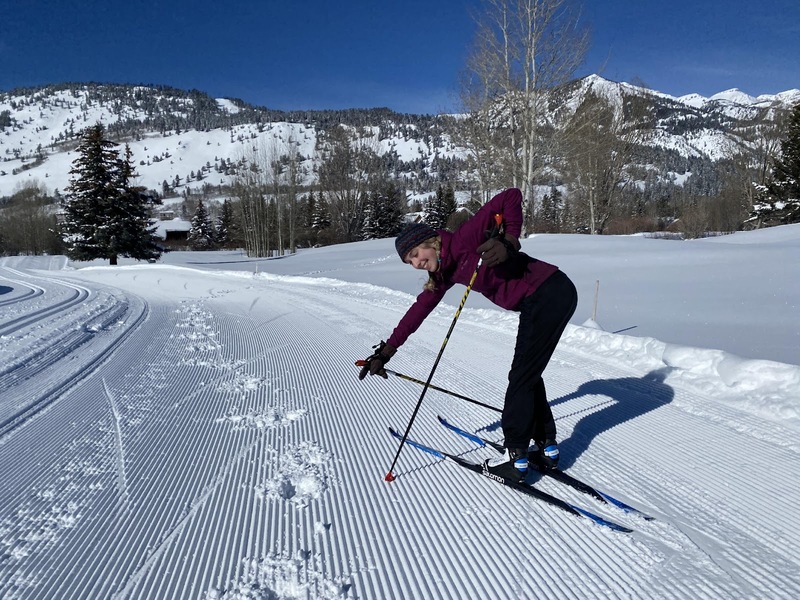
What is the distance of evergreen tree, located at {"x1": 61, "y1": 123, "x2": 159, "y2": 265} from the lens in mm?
32281

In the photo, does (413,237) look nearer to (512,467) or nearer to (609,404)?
(512,467)

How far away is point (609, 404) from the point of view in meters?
4.26

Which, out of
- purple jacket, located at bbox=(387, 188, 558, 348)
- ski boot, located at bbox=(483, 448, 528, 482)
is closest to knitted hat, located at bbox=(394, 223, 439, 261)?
purple jacket, located at bbox=(387, 188, 558, 348)

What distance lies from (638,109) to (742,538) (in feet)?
94.0

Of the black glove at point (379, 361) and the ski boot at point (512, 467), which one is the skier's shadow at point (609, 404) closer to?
the ski boot at point (512, 467)

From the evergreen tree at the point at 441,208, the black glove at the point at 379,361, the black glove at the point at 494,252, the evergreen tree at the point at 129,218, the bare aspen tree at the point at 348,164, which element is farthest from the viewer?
the evergreen tree at the point at 441,208

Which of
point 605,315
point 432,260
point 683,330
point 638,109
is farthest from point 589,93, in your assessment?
point 432,260

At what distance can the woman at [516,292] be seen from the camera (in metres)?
2.77

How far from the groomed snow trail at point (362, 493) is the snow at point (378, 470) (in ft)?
0.05

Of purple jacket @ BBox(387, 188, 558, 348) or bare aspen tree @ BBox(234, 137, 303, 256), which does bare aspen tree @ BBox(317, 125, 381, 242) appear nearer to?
bare aspen tree @ BBox(234, 137, 303, 256)

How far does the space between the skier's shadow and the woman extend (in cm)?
55

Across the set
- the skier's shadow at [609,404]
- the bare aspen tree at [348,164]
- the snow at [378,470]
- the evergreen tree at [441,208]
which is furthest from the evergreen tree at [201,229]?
the skier's shadow at [609,404]

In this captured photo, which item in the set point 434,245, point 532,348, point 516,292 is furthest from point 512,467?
point 434,245

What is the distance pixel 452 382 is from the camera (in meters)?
5.00
